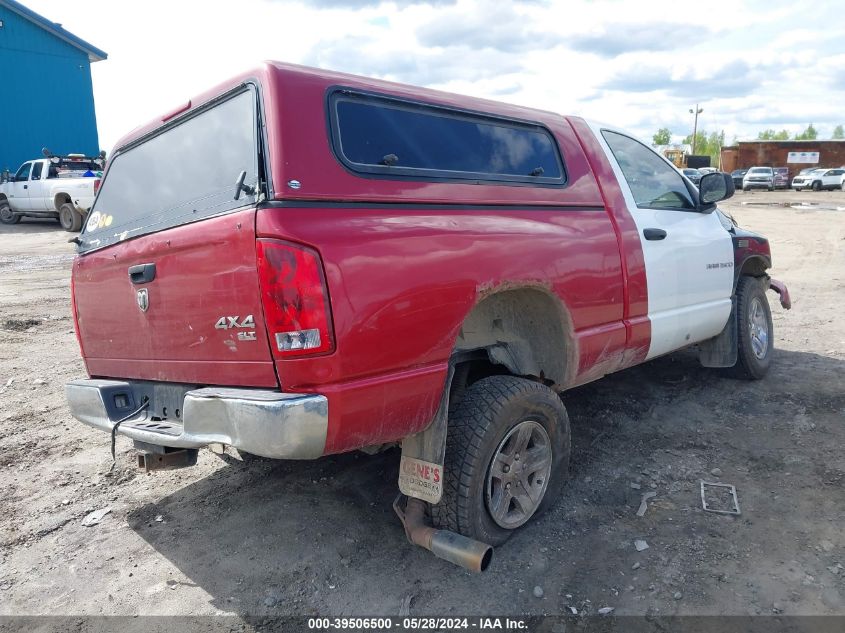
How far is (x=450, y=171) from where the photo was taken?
2.98m

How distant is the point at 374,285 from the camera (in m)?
2.47

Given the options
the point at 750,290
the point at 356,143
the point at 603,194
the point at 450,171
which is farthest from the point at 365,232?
the point at 750,290

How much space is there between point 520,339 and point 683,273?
1.46 meters

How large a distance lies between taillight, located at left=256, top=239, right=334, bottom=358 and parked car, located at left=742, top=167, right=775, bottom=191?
44.7m

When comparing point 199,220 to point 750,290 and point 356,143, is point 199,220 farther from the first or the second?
point 750,290

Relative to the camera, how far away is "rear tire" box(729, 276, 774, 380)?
5188 millimetres

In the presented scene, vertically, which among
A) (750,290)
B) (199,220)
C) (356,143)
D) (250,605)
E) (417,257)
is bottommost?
(250,605)

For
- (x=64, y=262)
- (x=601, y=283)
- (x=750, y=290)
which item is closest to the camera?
(x=601, y=283)

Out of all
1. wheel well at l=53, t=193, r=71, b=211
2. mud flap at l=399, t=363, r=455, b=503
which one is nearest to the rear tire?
mud flap at l=399, t=363, r=455, b=503

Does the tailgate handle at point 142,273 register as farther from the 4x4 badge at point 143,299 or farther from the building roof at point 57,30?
the building roof at point 57,30

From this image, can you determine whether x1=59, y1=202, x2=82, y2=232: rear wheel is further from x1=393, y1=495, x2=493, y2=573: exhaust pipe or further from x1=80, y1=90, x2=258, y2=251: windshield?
x1=393, y1=495, x2=493, y2=573: exhaust pipe

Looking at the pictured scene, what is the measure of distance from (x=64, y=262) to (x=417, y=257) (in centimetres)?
1155

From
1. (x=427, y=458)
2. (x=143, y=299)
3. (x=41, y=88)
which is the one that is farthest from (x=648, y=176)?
(x=41, y=88)

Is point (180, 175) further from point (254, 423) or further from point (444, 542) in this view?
point (444, 542)
